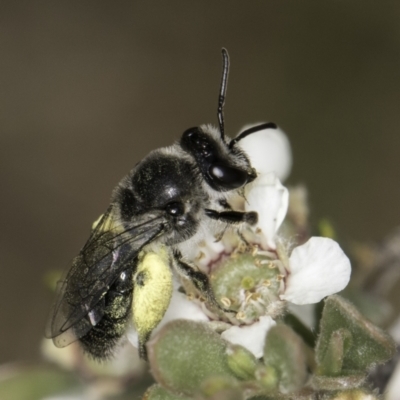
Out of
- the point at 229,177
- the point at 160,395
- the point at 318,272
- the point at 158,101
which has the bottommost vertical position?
the point at 158,101

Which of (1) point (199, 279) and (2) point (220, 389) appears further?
(1) point (199, 279)

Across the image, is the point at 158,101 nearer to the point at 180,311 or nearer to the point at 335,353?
the point at 180,311

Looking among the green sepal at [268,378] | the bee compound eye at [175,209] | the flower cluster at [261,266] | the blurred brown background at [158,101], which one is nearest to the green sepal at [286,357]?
the green sepal at [268,378]

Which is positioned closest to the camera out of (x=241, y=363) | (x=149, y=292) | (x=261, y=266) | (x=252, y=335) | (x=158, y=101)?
(x=241, y=363)

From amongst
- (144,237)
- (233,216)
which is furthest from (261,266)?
(144,237)

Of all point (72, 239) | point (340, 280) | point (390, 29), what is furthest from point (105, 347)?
point (390, 29)

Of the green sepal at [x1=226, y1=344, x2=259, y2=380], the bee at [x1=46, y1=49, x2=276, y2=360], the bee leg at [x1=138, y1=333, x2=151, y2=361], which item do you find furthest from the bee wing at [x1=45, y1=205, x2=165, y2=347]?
the green sepal at [x1=226, y1=344, x2=259, y2=380]

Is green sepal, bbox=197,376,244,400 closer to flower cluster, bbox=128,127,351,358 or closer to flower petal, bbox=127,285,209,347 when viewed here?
flower cluster, bbox=128,127,351,358

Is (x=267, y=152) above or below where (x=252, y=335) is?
above
